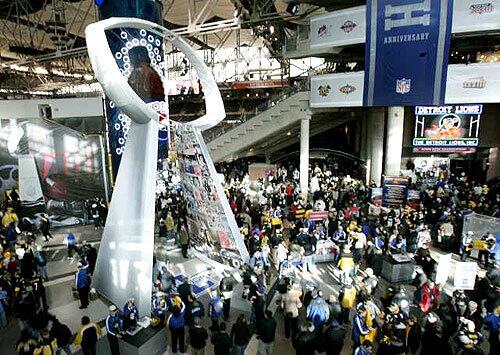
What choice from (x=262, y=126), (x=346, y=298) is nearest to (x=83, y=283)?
(x=346, y=298)

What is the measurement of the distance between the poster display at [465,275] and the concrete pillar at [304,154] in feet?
38.7

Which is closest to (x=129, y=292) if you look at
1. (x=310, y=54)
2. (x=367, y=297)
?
(x=367, y=297)

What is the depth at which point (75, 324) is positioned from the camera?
27.7 ft

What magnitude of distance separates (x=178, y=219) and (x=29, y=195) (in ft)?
23.3

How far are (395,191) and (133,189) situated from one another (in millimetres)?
11971

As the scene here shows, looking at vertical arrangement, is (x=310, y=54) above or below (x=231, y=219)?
above

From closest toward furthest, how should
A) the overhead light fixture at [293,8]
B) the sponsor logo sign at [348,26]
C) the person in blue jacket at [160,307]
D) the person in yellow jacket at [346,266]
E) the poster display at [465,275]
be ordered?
the person in blue jacket at [160,307] → the poster display at [465,275] → the person in yellow jacket at [346,266] → the sponsor logo sign at [348,26] → the overhead light fixture at [293,8]

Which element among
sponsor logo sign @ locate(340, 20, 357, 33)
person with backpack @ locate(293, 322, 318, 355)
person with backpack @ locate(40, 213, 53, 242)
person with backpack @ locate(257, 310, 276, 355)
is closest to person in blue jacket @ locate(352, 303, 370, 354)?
person with backpack @ locate(293, 322, 318, 355)

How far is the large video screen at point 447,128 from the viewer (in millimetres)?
19891

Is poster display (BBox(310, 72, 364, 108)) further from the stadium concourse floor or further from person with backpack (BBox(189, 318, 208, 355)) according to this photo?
person with backpack (BBox(189, 318, 208, 355))

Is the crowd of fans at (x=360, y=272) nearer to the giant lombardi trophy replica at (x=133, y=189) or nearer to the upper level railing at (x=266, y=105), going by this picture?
the giant lombardi trophy replica at (x=133, y=189)

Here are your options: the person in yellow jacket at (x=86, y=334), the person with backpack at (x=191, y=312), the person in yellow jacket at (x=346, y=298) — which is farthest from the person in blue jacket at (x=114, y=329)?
the person in yellow jacket at (x=346, y=298)

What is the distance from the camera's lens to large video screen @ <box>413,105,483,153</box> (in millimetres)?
19891

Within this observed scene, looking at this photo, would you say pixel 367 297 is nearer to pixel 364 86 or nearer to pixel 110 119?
pixel 364 86
